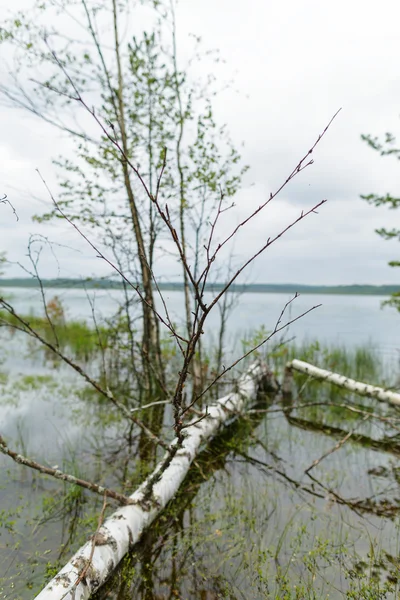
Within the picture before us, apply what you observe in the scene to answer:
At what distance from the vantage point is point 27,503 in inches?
156

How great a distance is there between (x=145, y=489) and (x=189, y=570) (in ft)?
2.22

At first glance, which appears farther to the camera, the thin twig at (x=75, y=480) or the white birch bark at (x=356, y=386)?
the white birch bark at (x=356, y=386)

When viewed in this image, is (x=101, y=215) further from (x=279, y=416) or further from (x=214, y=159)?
(x=279, y=416)

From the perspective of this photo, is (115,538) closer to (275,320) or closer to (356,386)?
(356,386)

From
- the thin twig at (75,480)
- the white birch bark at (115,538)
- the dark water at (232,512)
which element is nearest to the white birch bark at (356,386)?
the dark water at (232,512)

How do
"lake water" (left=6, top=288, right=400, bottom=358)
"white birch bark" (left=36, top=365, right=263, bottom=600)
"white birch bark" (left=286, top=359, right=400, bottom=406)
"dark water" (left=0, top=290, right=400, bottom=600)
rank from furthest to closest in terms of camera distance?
"lake water" (left=6, top=288, right=400, bottom=358) < "white birch bark" (left=286, top=359, right=400, bottom=406) < "dark water" (left=0, top=290, right=400, bottom=600) < "white birch bark" (left=36, top=365, right=263, bottom=600)

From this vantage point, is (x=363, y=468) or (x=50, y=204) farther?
(x=50, y=204)

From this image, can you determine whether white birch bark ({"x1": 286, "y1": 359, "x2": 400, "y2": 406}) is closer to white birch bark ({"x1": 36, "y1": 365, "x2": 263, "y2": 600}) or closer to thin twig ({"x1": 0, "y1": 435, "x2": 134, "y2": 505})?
white birch bark ({"x1": 36, "y1": 365, "x2": 263, "y2": 600})

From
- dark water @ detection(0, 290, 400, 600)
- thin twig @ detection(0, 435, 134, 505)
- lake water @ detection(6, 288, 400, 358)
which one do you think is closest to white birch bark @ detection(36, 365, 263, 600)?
thin twig @ detection(0, 435, 134, 505)

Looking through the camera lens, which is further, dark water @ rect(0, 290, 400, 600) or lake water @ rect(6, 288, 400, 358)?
lake water @ rect(6, 288, 400, 358)

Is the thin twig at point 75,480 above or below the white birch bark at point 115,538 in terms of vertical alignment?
above

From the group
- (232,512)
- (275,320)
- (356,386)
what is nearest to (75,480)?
(232,512)

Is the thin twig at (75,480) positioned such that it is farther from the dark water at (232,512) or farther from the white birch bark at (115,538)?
the dark water at (232,512)

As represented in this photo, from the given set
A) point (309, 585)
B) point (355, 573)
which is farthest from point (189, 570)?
point (355, 573)
